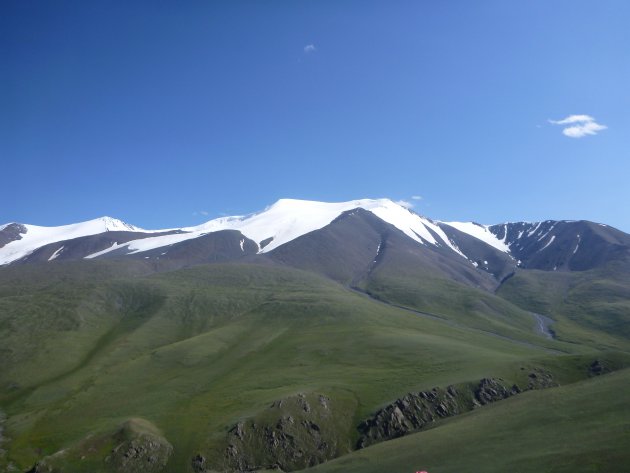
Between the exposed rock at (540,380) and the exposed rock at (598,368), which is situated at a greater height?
the exposed rock at (598,368)

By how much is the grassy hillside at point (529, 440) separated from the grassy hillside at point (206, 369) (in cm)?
2097

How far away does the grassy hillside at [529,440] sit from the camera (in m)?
49.7

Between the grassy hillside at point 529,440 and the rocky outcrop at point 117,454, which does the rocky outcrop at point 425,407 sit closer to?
the grassy hillside at point 529,440

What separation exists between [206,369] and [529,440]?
100322 mm

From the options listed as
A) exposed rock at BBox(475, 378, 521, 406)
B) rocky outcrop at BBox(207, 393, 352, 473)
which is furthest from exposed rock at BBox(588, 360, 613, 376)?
rocky outcrop at BBox(207, 393, 352, 473)

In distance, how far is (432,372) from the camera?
4491 inches

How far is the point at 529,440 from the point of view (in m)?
58.8

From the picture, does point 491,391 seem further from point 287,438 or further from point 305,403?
point 287,438

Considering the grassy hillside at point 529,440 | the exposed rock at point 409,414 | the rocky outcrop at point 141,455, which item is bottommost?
the rocky outcrop at point 141,455

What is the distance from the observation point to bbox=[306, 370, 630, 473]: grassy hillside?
49.7 meters

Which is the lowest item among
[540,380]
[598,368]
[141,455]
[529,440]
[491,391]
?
[141,455]

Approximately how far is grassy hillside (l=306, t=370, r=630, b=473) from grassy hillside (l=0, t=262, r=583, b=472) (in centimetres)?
2097

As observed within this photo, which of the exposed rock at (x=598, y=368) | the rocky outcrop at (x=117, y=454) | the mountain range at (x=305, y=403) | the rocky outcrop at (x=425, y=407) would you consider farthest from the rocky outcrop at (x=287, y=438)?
the exposed rock at (x=598, y=368)

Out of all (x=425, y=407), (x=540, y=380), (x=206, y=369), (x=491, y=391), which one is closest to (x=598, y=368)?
(x=540, y=380)
